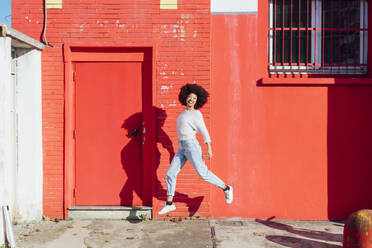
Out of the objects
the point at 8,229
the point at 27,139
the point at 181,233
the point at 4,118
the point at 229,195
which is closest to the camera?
the point at 8,229

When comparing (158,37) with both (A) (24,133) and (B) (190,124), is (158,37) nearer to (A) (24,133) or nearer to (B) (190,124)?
(B) (190,124)

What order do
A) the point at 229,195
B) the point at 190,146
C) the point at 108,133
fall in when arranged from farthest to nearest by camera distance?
the point at 108,133
the point at 229,195
the point at 190,146

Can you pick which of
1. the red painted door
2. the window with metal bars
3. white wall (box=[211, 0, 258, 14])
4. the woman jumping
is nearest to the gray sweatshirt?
the woman jumping

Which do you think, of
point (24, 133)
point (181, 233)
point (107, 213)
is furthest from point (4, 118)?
point (181, 233)

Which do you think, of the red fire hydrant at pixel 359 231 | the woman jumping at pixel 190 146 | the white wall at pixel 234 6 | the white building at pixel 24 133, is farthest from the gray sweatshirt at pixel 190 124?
the white building at pixel 24 133

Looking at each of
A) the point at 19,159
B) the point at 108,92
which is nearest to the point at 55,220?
the point at 19,159

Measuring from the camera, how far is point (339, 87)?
248 inches

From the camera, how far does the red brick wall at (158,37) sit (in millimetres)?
6281

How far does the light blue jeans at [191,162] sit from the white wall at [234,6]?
7.10 ft

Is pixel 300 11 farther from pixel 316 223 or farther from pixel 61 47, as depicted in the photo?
pixel 61 47

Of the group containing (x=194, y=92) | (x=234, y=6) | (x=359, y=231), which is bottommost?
(x=359, y=231)

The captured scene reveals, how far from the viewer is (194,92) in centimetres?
593

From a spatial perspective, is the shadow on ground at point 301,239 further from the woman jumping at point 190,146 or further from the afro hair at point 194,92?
the afro hair at point 194,92

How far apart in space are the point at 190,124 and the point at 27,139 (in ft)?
8.60
